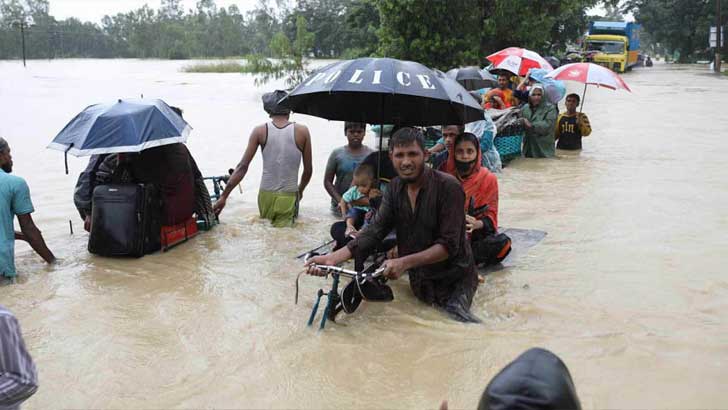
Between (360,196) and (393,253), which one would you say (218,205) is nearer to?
(360,196)

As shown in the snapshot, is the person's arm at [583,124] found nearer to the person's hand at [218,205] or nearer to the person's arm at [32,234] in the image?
the person's hand at [218,205]

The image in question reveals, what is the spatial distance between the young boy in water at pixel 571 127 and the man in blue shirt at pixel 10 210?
874 cm

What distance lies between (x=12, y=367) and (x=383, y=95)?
4079 millimetres

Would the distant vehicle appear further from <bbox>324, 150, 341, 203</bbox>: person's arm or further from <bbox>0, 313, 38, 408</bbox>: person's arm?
<bbox>0, 313, 38, 408</bbox>: person's arm

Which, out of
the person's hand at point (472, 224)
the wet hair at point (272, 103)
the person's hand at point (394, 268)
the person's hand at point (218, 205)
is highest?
the wet hair at point (272, 103)

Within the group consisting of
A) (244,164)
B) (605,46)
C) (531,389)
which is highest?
(605,46)

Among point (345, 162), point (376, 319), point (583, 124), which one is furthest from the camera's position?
point (583, 124)

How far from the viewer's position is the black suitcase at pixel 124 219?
19.0ft

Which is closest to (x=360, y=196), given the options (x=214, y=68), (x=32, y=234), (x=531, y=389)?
(x=32, y=234)

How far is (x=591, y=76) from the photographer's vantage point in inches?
400

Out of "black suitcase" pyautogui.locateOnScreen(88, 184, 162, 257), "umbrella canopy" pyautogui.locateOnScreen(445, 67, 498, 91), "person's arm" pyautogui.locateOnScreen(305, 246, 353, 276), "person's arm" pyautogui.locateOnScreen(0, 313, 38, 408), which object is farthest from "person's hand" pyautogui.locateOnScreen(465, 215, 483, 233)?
"umbrella canopy" pyautogui.locateOnScreen(445, 67, 498, 91)

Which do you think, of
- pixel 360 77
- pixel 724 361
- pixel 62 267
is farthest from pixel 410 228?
pixel 62 267

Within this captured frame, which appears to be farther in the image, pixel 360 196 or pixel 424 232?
pixel 360 196

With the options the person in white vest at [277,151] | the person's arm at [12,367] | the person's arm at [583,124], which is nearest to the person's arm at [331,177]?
the person in white vest at [277,151]
